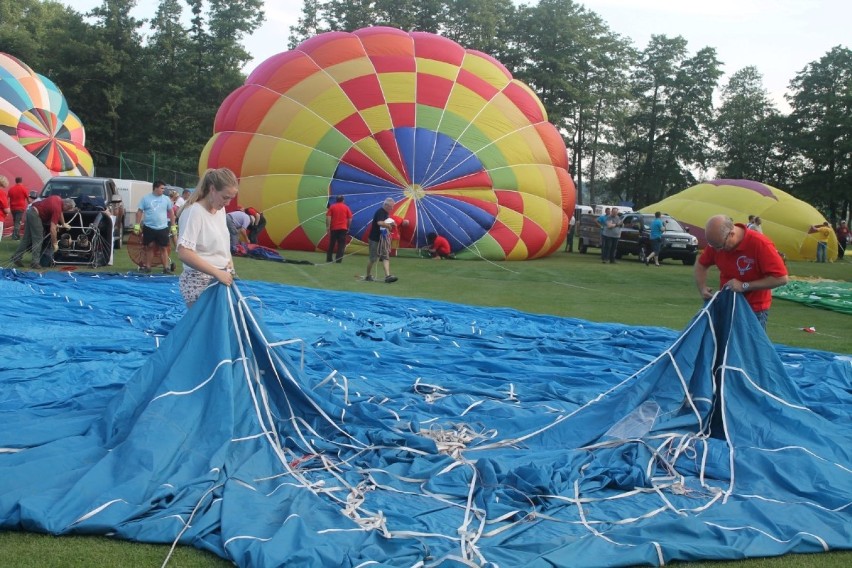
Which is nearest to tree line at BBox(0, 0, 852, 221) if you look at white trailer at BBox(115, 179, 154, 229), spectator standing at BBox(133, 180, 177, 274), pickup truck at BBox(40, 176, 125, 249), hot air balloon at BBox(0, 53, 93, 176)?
hot air balloon at BBox(0, 53, 93, 176)

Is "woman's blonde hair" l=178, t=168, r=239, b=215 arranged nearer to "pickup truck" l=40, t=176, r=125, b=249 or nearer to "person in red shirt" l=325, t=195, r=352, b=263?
"person in red shirt" l=325, t=195, r=352, b=263

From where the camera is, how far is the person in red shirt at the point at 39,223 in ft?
43.8

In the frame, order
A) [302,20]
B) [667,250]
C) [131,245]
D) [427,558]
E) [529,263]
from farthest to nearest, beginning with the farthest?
[302,20], [667,250], [529,263], [131,245], [427,558]

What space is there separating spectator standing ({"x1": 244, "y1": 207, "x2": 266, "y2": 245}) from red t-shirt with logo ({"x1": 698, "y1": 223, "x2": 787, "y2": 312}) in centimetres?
1320

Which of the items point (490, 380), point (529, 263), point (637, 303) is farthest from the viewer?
point (529, 263)

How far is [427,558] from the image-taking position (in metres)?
3.47

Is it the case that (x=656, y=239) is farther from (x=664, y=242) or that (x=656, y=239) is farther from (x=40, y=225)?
(x=40, y=225)

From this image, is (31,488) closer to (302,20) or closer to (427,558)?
(427,558)

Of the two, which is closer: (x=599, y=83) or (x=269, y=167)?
(x=269, y=167)

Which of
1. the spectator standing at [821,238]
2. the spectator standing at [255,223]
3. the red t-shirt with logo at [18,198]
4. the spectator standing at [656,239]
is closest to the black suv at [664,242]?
the spectator standing at [656,239]

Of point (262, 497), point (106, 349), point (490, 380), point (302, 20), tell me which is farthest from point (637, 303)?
point (302, 20)

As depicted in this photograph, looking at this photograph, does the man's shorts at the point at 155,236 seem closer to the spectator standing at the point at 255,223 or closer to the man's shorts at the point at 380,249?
the man's shorts at the point at 380,249

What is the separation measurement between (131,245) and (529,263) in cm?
908

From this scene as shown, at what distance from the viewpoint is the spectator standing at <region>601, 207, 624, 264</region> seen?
21.2m
